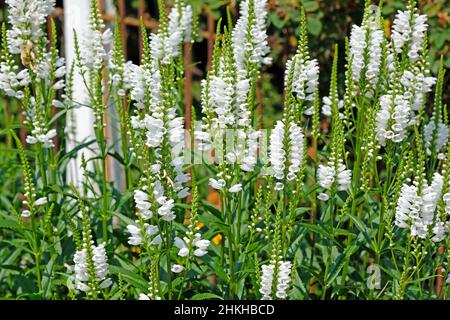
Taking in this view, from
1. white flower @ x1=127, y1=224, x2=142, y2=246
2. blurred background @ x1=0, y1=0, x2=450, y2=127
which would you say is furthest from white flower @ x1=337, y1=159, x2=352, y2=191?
blurred background @ x1=0, y1=0, x2=450, y2=127

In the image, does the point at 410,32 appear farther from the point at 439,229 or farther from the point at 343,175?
the point at 439,229

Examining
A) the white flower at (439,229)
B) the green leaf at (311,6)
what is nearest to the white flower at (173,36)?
the green leaf at (311,6)

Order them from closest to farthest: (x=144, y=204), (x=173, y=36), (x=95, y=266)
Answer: (x=144, y=204) < (x=95, y=266) < (x=173, y=36)

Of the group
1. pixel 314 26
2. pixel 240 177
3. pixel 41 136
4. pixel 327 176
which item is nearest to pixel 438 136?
pixel 327 176

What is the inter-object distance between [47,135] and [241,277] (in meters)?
1.01

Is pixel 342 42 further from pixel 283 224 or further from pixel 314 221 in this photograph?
pixel 283 224

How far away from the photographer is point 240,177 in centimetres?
337

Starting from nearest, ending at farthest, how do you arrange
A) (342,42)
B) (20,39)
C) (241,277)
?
(241,277) → (20,39) → (342,42)

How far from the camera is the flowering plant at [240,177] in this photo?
9.56 ft

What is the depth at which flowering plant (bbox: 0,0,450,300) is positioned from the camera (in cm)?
291
